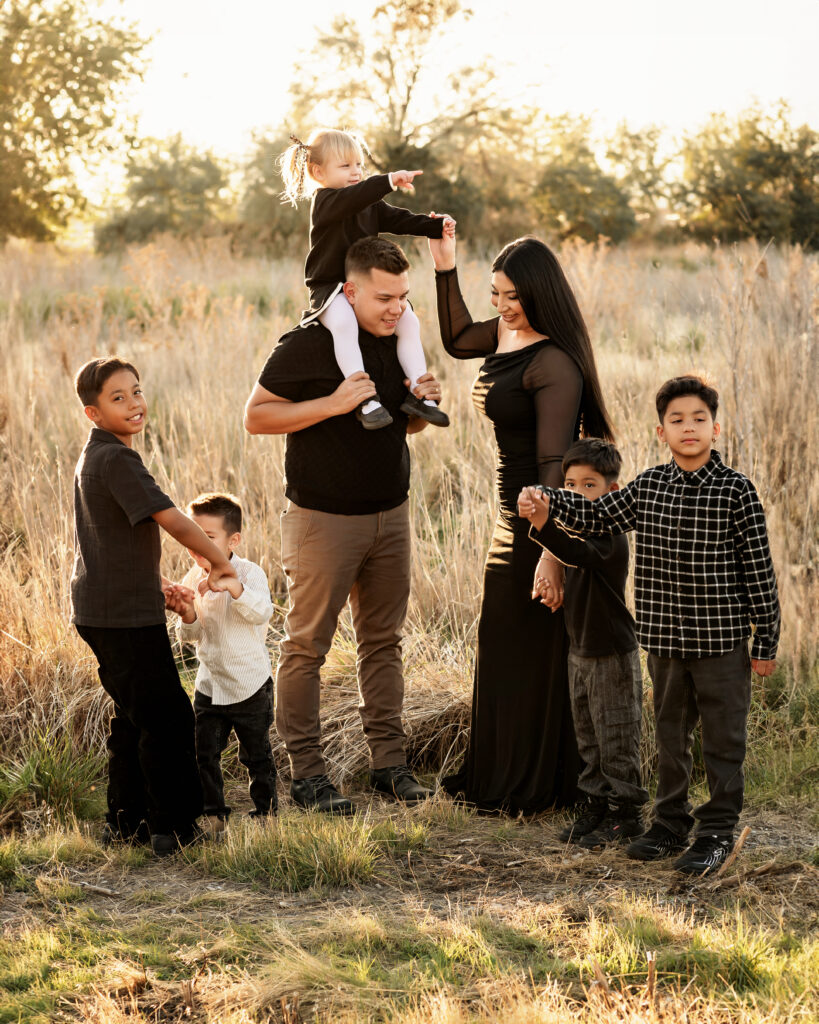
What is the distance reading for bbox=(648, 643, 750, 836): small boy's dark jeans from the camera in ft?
11.9

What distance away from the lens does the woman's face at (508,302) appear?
416cm

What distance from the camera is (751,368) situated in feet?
20.9

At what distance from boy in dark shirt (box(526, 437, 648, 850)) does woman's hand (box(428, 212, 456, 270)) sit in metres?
1.01

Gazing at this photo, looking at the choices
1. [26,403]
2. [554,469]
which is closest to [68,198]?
[26,403]

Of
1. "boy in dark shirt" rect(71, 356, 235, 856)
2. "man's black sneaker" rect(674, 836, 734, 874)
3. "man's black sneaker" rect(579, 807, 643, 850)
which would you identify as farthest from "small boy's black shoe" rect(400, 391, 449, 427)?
"man's black sneaker" rect(674, 836, 734, 874)

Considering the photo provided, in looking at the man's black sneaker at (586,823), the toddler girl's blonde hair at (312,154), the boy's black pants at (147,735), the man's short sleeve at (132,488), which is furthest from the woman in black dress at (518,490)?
the man's short sleeve at (132,488)

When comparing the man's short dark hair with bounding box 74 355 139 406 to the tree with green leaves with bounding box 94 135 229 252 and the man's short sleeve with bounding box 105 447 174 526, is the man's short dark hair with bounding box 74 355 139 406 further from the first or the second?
the tree with green leaves with bounding box 94 135 229 252

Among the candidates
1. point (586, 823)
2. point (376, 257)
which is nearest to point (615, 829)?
point (586, 823)

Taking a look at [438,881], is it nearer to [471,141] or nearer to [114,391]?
[114,391]

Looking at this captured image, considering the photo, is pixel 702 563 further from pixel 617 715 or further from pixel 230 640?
pixel 230 640

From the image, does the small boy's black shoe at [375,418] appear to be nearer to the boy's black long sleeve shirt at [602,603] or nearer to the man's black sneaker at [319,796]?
the boy's black long sleeve shirt at [602,603]

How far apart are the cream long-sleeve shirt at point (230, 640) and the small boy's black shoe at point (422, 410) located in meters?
0.82

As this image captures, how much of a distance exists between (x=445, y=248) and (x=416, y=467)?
3.15 m

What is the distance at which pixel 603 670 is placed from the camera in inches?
159
